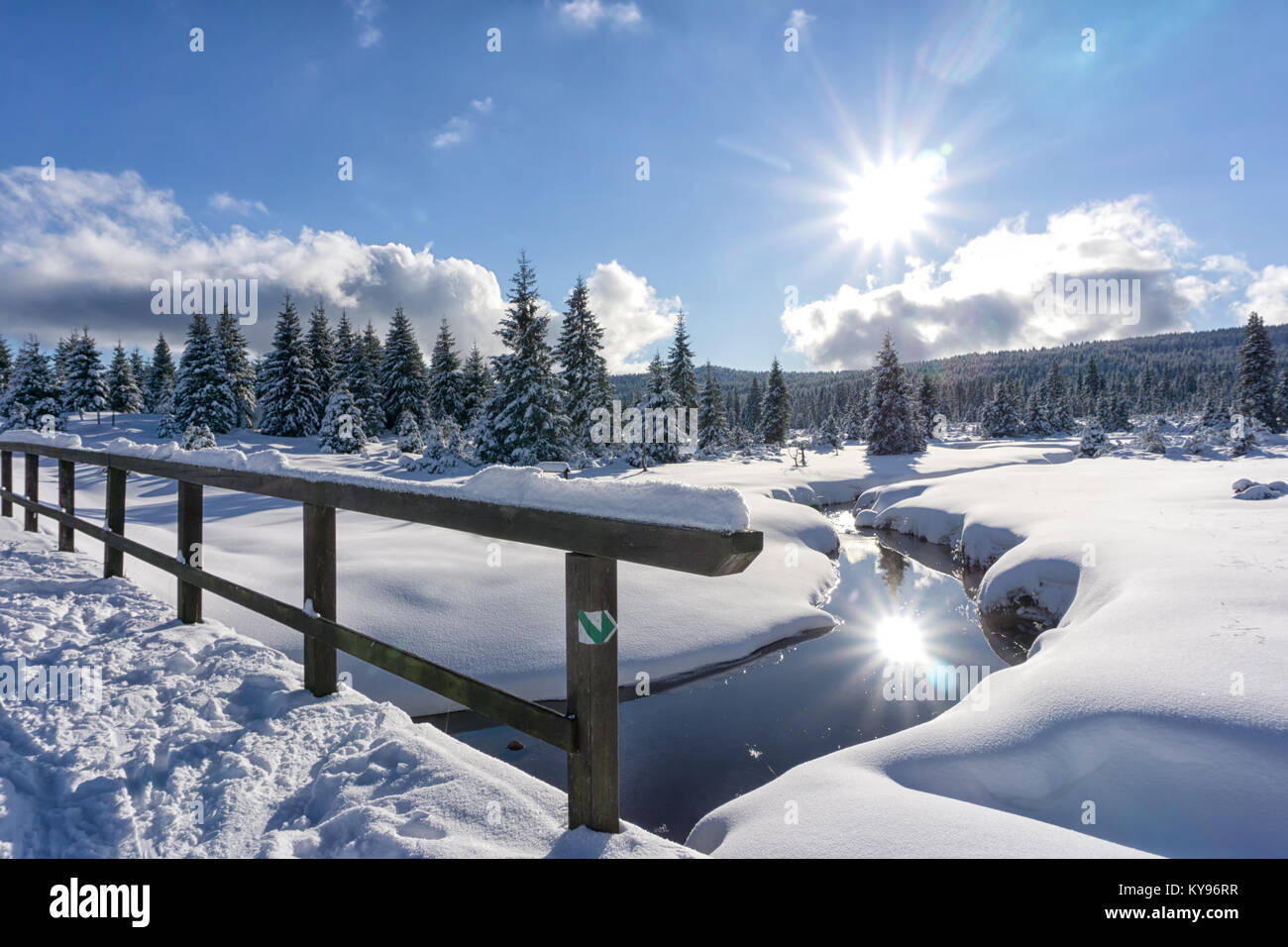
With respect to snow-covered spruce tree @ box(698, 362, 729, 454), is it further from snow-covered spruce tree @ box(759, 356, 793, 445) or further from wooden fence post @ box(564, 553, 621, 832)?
wooden fence post @ box(564, 553, 621, 832)

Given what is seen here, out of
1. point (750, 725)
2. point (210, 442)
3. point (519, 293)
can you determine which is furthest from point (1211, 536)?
point (210, 442)

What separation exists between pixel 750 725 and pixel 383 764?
16.7 ft

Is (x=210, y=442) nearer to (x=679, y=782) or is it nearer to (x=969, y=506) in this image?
(x=679, y=782)

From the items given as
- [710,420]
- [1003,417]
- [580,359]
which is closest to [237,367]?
[580,359]

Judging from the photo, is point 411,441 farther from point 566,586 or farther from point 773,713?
point 566,586

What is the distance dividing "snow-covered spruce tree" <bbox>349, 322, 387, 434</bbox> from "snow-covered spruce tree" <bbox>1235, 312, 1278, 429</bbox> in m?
67.1

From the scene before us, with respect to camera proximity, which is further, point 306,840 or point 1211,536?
point 1211,536

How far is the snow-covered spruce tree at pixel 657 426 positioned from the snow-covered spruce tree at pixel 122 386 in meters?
47.9

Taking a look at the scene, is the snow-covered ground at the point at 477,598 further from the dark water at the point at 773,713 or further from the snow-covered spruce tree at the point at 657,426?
the snow-covered spruce tree at the point at 657,426

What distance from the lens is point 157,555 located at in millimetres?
5035

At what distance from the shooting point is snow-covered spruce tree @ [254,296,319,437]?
43875 millimetres

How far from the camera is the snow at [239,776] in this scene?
2.43 m

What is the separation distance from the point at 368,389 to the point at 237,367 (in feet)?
29.5
